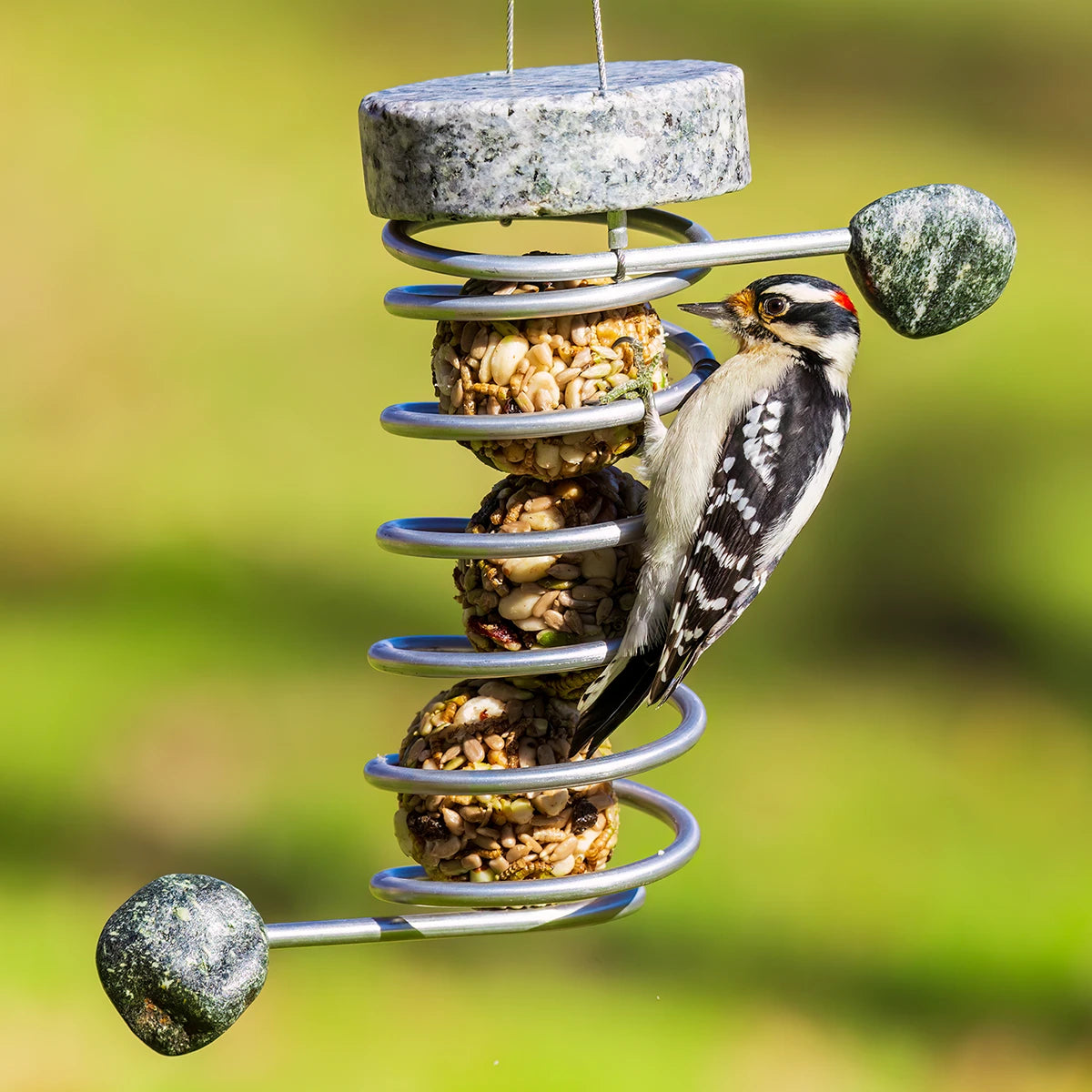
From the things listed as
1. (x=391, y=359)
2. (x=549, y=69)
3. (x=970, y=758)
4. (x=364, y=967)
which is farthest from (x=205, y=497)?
(x=549, y=69)

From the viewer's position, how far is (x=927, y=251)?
1.75 m

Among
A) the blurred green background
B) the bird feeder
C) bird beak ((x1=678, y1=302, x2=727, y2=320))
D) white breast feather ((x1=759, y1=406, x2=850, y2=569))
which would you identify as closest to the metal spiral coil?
the bird feeder

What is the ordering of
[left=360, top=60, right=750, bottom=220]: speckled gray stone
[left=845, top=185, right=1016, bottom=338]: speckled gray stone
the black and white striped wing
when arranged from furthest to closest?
the black and white striped wing, [left=845, top=185, right=1016, bottom=338]: speckled gray stone, [left=360, top=60, right=750, bottom=220]: speckled gray stone

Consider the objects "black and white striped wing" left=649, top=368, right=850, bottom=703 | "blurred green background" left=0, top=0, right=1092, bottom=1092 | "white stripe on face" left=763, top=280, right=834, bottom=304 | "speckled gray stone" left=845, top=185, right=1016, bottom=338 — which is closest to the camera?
"speckled gray stone" left=845, top=185, right=1016, bottom=338

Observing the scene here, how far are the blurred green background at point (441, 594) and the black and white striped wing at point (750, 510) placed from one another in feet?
7.81

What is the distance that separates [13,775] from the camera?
17.1 feet

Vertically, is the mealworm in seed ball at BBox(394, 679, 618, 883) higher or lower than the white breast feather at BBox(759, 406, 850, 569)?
lower

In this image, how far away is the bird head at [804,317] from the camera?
2258 mm

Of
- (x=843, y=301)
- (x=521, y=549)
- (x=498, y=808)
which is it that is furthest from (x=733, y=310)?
(x=498, y=808)

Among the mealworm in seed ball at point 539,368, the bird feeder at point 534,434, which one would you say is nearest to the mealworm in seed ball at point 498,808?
the bird feeder at point 534,434

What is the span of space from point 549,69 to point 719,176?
12.7 inches

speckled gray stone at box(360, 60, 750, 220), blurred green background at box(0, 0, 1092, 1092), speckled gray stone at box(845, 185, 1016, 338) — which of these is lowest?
blurred green background at box(0, 0, 1092, 1092)

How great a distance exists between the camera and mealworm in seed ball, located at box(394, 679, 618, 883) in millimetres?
1878

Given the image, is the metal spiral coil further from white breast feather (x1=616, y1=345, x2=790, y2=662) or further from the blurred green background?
the blurred green background
